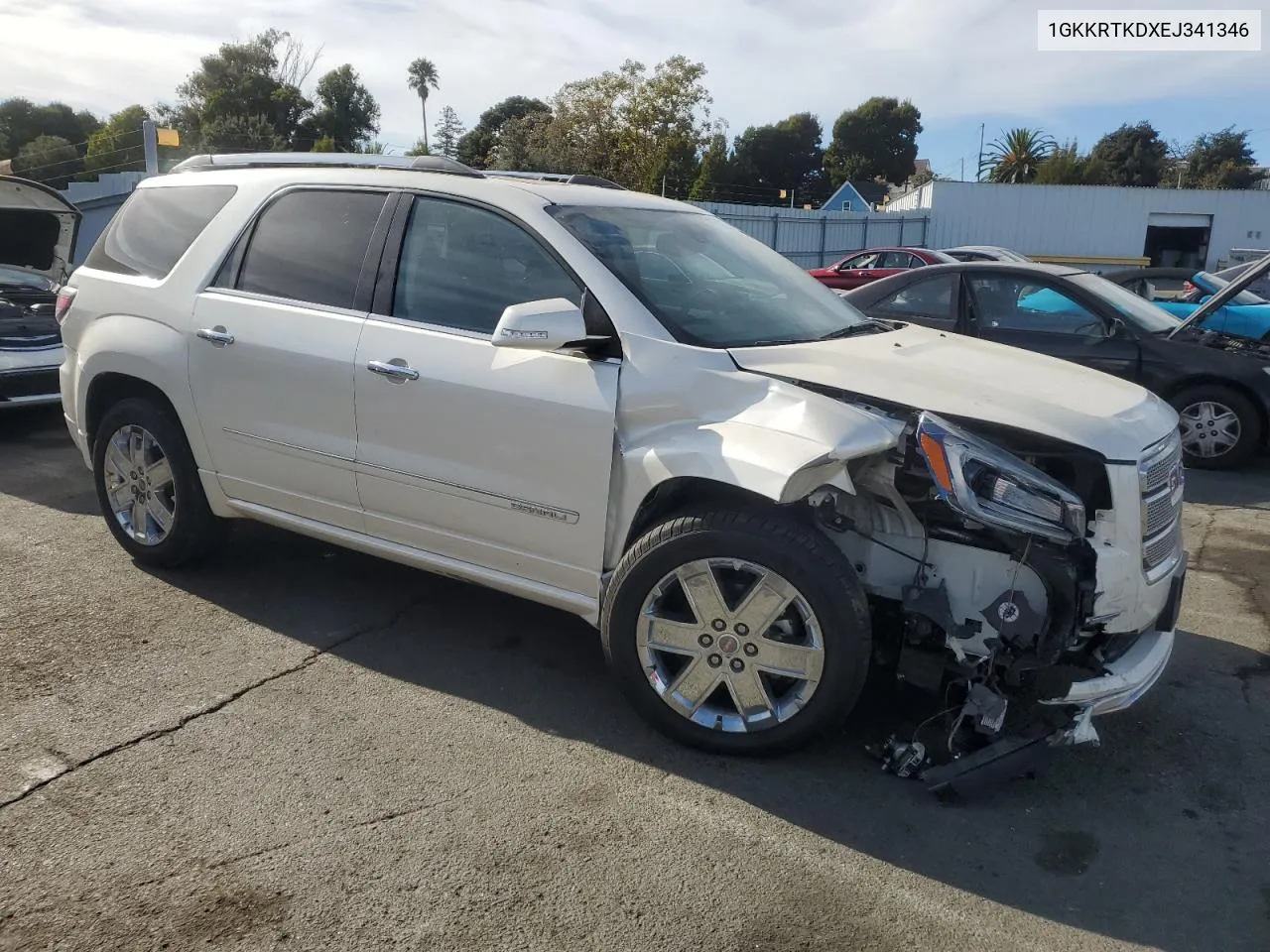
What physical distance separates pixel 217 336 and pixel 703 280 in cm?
207

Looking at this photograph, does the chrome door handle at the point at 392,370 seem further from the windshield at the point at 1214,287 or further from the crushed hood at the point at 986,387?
the windshield at the point at 1214,287

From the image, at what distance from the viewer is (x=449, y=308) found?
149 inches

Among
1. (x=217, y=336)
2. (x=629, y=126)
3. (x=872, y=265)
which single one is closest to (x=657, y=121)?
(x=629, y=126)

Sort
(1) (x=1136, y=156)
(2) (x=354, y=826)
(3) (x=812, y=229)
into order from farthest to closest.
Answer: (1) (x=1136, y=156) < (3) (x=812, y=229) < (2) (x=354, y=826)

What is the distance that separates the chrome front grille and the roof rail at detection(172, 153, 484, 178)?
9.06 ft

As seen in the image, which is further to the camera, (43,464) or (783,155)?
(783,155)

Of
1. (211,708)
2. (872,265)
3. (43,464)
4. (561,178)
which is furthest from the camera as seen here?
(872,265)

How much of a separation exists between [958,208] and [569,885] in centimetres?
3491

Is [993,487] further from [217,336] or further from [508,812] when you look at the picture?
[217,336]

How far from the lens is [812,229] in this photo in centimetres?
2697

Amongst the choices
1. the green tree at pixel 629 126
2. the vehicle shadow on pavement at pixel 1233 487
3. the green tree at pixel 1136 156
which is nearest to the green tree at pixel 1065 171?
the green tree at pixel 1136 156

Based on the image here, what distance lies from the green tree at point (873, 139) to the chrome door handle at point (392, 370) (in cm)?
7029

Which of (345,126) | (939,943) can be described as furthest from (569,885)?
(345,126)

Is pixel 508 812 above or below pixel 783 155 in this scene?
below
